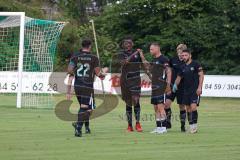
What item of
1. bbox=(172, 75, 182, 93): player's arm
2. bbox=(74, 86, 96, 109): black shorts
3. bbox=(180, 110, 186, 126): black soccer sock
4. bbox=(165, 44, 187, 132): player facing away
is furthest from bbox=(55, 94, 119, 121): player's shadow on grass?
bbox=(180, 110, 186, 126): black soccer sock

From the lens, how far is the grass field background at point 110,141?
1269 centimetres

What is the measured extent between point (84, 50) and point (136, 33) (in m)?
32.1

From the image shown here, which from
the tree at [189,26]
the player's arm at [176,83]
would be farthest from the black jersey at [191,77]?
the tree at [189,26]

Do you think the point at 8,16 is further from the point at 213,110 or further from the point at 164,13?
the point at 164,13

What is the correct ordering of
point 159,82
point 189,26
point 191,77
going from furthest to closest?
1. point 189,26
2. point 159,82
3. point 191,77

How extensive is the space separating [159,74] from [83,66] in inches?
93.0

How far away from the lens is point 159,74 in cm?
1745

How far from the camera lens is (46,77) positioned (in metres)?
31.8

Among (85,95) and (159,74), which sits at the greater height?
(159,74)

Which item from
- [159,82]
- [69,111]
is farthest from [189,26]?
[159,82]

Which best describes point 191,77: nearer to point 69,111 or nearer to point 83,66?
point 83,66

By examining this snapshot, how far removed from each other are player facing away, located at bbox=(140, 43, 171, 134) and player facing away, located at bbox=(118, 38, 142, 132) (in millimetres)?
320

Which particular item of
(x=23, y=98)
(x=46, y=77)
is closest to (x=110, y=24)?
(x=46, y=77)

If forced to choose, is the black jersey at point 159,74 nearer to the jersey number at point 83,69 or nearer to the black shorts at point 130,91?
the black shorts at point 130,91
